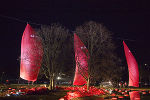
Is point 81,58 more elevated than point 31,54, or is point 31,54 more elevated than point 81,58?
point 31,54

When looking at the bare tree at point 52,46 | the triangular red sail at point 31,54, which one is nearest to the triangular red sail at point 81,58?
the bare tree at point 52,46

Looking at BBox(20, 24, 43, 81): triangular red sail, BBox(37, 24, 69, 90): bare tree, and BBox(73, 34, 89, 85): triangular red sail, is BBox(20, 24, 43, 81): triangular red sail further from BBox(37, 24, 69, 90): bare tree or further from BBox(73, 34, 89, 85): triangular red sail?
BBox(73, 34, 89, 85): triangular red sail

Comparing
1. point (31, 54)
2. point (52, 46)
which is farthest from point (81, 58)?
point (31, 54)

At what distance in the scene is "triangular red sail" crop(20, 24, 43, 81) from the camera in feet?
77.9

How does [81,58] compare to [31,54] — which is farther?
[31,54]

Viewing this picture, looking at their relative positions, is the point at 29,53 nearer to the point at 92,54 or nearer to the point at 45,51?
the point at 45,51

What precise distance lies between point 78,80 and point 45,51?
329 inches

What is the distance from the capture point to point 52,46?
2338cm

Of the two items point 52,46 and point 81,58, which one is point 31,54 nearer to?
point 52,46

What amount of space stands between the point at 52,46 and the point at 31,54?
356cm

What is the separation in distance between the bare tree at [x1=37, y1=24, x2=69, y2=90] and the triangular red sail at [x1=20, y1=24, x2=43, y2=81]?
3.11ft

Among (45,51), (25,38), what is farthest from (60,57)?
(25,38)

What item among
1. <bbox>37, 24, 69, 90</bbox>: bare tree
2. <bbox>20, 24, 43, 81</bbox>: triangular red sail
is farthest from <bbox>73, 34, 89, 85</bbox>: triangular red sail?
<bbox>20, 24, 43, 81</bbox>: triangular red sail

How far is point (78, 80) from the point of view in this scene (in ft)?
93.8
